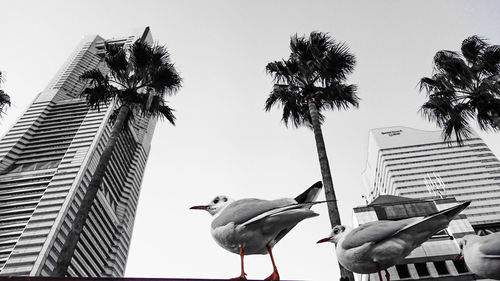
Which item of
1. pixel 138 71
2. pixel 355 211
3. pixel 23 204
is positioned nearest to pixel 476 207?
pixel 355 211

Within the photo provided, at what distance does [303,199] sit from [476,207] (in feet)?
398

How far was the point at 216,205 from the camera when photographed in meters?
5.35

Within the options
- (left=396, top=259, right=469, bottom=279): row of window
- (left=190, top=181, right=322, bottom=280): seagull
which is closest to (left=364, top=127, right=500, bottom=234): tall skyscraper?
(left=396, top=259, right=469, bottom=279): row of window

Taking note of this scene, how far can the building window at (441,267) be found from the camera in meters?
36.0

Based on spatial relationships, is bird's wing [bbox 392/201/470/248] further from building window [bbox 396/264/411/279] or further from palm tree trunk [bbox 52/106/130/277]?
building window [bbox 396/264/411/279]

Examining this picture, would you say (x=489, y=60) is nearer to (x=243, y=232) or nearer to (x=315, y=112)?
(x=315, y=112)

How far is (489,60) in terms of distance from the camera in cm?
1307

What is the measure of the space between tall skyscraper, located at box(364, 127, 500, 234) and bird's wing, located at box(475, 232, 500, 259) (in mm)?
103659

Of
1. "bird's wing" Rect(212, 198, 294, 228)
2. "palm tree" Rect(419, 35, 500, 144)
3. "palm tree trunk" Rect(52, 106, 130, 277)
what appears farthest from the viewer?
"palm tree" Rect(419, 35, 500, 144)

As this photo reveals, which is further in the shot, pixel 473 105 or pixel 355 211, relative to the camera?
pixel 355 211

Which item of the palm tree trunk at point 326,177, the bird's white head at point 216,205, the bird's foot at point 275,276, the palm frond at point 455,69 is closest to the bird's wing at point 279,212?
the bird's foot at point 275,276

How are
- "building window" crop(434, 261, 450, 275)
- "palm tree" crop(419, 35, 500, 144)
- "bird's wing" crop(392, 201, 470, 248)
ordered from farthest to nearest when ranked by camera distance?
"building window" crop(434, 261, 450, 275) < "palm tree" crop(419, 35, 500, 144) < "bird's wing" crop(392, 201, 470, 248)

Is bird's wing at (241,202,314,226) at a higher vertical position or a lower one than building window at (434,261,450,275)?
lower

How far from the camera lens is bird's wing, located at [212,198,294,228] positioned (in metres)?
4.43
